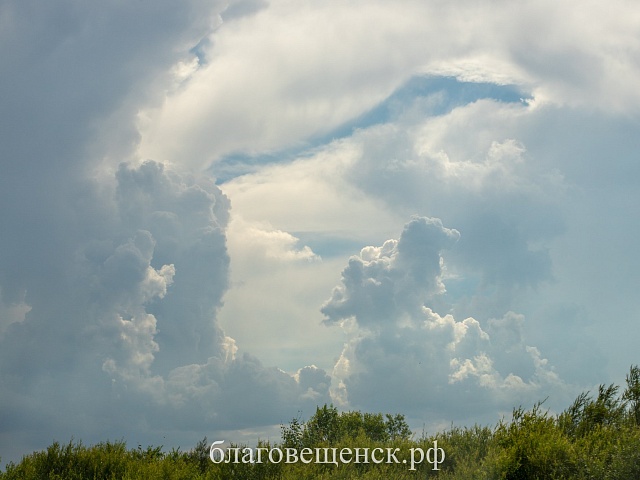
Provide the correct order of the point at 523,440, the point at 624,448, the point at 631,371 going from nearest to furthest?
the point at 624,448 < the point at 523,440 < the point at 631,371

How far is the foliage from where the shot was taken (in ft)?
100

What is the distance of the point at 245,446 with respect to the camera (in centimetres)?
3506

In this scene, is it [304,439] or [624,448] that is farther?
[304,439]

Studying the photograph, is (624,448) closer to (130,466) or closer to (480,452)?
(480,452)

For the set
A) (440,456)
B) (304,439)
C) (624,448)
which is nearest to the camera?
(624,448)

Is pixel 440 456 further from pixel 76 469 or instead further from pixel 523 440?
pixel 76 469

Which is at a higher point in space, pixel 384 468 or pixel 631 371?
pixel 631 371

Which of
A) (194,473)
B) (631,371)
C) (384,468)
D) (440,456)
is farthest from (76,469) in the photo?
(631,371)

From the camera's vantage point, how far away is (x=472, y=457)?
3325 cm

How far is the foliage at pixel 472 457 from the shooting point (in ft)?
100

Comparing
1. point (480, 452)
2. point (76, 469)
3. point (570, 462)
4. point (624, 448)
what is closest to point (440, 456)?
point (480, 452)

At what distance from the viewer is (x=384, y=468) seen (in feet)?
108

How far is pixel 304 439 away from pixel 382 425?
8.44 metres

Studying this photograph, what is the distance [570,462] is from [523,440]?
2.45 meters
